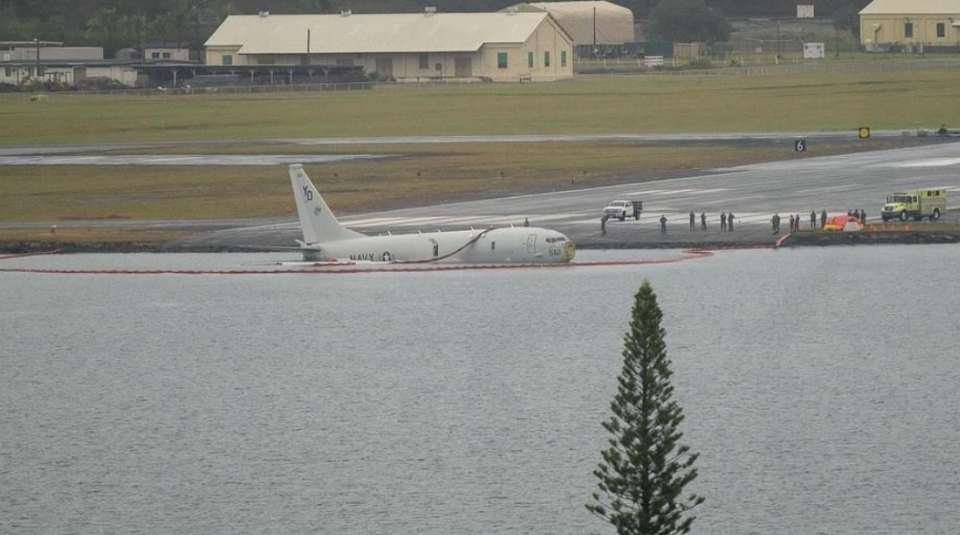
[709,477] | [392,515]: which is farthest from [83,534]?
[709,477]

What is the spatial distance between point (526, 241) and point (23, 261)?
44314 mm

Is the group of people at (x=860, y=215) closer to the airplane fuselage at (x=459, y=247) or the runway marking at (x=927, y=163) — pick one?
the airplane fuselage at (x=459, y=247)

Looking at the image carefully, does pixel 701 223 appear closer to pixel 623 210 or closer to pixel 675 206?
pixel 623 210

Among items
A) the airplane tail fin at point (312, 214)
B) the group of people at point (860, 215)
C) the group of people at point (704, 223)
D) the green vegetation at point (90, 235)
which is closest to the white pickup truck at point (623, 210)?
the group of people at point (704, 223)

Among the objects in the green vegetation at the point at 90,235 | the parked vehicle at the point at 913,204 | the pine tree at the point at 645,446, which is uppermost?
the parked vehicle at the point at 913,204

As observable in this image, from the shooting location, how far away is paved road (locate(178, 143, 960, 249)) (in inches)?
5664

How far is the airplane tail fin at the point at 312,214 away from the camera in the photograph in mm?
126312

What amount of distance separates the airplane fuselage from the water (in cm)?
349

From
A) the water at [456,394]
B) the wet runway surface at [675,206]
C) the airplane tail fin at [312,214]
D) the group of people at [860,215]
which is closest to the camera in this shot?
the water at [456,394]

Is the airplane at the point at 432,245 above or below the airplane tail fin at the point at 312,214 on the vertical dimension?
below

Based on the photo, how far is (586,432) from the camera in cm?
8944

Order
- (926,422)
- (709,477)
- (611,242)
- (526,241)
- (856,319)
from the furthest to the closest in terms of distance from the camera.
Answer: (611,242) → (526,241) → (856,319) → (926,422) → (709,477)

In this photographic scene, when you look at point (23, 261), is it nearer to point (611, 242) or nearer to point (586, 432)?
point (611, 242)

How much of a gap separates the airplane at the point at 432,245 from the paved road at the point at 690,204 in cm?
1097
